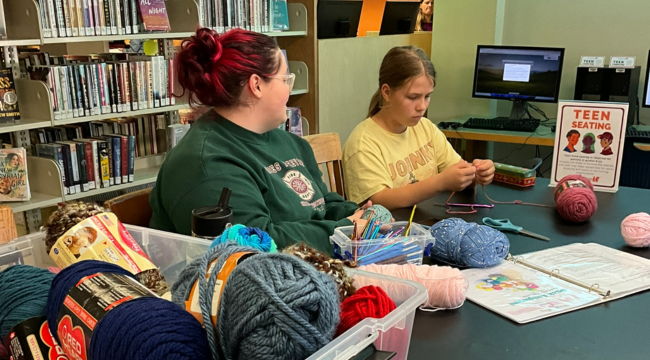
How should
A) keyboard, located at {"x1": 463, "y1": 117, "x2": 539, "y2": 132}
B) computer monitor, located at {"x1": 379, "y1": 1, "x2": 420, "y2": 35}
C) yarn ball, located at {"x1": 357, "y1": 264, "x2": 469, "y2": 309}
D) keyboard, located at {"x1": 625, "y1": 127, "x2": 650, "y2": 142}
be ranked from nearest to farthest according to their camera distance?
yarn ball, located at {"x1": 357, "y1": 264, "x2": 469, "y2": 309} → keyboard, located at {"x1": 625, "y1": 127, "x2": 650, "y2": 142} → keyboard, located at {"x1": 463, "y1": 117, "x2": 539, "y2": 132} → computer monitor, located at {"x1": 379, "y1": 1, "x2": 420, "y2": 35}

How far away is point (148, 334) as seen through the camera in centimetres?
54

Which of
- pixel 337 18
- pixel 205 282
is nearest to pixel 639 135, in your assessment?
pixel 337 18

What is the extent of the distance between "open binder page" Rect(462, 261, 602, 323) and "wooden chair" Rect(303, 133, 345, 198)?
3.04ft

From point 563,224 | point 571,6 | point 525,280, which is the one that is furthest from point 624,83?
point 525,280

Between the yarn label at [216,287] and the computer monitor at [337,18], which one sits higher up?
the computer monitor at [337,18]

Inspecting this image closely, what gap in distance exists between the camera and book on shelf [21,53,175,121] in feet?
8.25

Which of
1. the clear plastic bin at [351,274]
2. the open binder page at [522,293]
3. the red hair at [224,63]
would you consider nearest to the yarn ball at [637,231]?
the open binder page at [522,293]

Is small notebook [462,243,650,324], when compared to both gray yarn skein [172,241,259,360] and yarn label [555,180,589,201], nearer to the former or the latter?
yarn label [555,180,589,201]

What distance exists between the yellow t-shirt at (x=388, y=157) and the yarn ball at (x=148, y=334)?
53.1 inches

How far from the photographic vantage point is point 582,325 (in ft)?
3.27

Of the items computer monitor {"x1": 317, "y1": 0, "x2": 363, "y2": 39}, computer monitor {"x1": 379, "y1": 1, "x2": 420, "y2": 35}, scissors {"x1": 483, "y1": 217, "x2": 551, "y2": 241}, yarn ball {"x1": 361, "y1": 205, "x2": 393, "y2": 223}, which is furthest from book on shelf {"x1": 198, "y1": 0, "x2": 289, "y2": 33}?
scissors {"x1": 483, "y1": 217, "x2": 551, "y2": 241}

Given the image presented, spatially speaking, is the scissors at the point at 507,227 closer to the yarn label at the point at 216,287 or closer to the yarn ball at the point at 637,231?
the yarn ball at the point at 637,231

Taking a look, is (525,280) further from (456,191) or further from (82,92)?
(82,92)

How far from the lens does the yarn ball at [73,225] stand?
84cm
